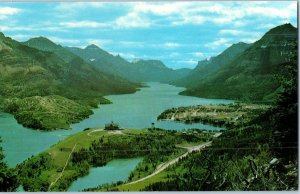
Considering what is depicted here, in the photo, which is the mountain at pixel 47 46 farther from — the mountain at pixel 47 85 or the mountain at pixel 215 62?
the mountain at pixel 215 62

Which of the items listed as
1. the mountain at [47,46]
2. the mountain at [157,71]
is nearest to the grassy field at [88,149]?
the mountain at [157,71]

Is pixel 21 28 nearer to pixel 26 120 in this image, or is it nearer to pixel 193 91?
pixel 26 120

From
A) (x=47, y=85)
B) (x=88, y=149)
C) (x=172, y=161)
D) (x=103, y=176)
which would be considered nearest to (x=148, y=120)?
(x=172, y=161)

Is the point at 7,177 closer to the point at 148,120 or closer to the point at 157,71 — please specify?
the point at 148,120

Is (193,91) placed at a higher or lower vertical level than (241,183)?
higher

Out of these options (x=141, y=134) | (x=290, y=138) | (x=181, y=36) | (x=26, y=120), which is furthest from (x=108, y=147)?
(x=290, y=138)

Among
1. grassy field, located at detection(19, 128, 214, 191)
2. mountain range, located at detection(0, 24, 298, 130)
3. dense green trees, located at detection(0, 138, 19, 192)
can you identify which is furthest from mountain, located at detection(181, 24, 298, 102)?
dense green trees, located at detection(0, 138, 19, 192)
